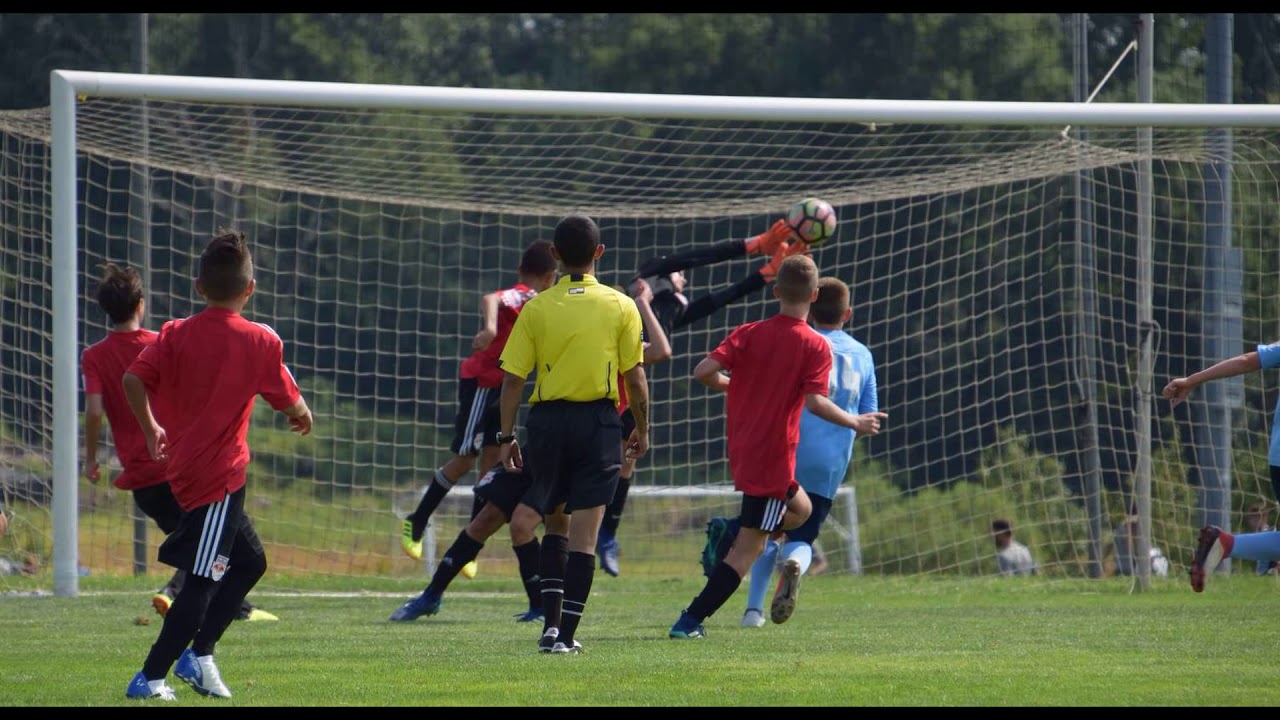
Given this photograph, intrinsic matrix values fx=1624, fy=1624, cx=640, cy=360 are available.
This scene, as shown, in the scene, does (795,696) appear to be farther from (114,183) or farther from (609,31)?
(609,31)

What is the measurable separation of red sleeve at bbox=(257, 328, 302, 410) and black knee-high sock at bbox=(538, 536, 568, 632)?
1576 millimetres

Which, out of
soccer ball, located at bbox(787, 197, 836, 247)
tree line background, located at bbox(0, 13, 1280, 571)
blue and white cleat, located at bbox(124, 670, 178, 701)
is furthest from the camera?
tree line background, located at bbox(0, 13, 1280, 571)

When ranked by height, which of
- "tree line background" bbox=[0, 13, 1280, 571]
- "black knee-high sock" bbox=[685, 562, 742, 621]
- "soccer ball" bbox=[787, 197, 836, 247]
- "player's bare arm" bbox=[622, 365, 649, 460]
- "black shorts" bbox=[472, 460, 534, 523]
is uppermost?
"tree line background" bbox=[0, 13, 1280, 571]

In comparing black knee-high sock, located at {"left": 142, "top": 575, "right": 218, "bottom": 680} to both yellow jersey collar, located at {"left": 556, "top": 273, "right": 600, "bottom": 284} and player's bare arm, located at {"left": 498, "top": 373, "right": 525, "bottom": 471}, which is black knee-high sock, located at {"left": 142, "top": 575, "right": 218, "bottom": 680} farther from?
yellow jersey collar, located at {"left": 556, "top": 273, "right": 600, "bottom": 284}

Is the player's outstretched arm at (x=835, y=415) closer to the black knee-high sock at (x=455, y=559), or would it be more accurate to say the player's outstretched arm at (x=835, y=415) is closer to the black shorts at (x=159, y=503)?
the black knee-high sock at (x=455, y=559)

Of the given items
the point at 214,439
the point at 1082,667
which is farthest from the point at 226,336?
the point at 1082,667

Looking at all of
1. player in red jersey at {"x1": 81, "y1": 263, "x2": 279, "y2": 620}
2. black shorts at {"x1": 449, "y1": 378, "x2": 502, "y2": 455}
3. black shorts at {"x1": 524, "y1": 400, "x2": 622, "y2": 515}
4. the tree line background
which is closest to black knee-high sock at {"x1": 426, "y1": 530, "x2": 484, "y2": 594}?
black shorts at {"x1": 449, "y1": 378, "x2": 502, "y2": 455}

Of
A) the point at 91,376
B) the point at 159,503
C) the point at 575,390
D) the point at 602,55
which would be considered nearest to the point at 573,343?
the point at 575,390

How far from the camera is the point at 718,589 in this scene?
685cm

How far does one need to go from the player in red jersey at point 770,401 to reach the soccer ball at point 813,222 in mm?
1896

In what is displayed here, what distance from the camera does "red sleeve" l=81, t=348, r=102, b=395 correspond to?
7547mm

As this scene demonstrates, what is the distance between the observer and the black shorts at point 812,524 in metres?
7.48

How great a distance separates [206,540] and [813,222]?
4484 millimetres

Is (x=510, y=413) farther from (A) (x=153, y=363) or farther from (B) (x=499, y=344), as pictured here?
(B) (x=499, y=344)
